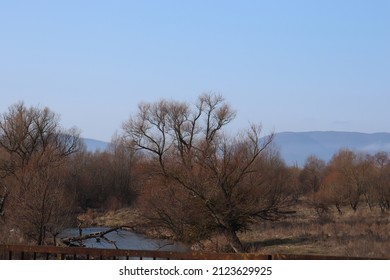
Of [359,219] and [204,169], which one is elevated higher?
[204,169]

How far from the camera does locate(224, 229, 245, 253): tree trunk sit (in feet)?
82.9

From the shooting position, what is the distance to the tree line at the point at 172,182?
76.5 feet

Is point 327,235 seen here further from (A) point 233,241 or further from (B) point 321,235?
(A) point 233,241

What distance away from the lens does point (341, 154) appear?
4856 cm

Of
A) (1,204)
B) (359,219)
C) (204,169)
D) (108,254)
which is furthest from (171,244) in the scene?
(108,254)

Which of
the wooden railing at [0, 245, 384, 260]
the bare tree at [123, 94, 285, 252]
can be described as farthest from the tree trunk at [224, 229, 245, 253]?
the wooden railing at [0, 245, 384, 260]

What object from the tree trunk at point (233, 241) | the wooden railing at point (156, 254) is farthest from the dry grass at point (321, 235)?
the wooden railing at point (156, 254)

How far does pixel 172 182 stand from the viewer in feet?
96.2

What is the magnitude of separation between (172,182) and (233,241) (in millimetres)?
4873

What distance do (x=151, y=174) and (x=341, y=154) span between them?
69.1 ft

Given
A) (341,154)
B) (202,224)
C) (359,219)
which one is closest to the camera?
(202,224)

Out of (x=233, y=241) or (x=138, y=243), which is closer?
(x=233, y=241)

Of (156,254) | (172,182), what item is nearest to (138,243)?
(172,182)
